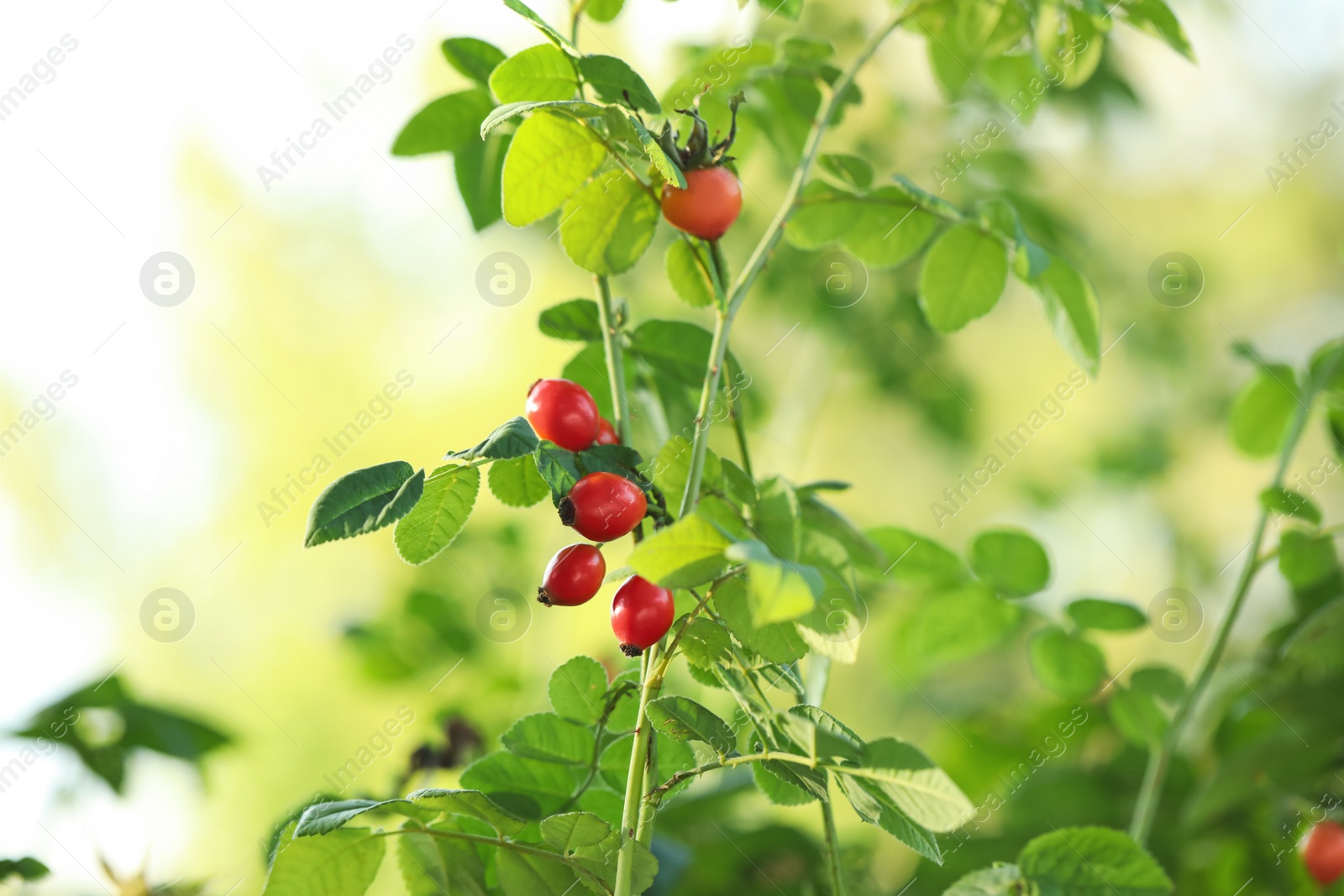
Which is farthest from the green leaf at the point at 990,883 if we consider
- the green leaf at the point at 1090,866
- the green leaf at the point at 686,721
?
the green leaf at the point at 686,721

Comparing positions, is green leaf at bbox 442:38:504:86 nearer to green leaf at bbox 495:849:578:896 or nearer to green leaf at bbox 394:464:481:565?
green leaf at bbox 394:464:481:565

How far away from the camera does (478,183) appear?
615mm

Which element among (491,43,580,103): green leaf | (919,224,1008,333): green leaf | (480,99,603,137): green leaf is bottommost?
(919,224,1008,333): green leaf

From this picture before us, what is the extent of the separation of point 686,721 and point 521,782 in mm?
154

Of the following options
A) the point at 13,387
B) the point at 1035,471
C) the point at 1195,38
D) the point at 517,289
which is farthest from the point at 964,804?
the point at 13,387

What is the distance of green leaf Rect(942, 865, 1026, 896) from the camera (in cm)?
49

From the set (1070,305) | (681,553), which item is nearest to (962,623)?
(1070,305)

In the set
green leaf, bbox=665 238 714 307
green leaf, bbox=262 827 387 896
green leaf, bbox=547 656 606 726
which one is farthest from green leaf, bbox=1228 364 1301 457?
green leaf, bbox=262 827 387 896

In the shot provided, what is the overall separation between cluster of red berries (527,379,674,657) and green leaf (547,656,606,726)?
55mm

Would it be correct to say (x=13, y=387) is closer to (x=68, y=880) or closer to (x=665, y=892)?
(x=68, y=880)

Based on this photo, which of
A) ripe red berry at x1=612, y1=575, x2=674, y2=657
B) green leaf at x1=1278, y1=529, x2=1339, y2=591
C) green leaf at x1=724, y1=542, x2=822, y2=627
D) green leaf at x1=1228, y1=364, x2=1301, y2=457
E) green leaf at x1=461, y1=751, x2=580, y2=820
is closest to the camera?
green leaf at x1=724, y1=542, x2=822, y2=627

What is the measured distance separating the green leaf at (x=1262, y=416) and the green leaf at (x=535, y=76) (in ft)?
2.47

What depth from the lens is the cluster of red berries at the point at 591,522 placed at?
1.32 feet

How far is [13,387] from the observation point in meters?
3.00
